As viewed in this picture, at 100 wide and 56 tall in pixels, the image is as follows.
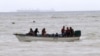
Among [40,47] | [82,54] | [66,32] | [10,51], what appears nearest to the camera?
[82,54]

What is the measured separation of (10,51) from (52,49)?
3.68m

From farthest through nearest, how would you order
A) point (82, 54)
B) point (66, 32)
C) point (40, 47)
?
point (66, 32) → point (40, 47) → point (82, 54)

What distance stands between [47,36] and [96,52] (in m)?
8.57

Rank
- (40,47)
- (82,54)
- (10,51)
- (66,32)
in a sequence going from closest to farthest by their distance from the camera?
(82,54) < (10,51) < (40,47) < (66,32)

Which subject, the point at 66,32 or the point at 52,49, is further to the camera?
the point at 66,32

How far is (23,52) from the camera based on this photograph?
1211 inches

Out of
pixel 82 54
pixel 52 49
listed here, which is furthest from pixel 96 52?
pixel 52 49

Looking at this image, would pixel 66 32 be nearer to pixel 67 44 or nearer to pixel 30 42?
pixel 67 44

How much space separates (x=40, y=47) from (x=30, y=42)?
438 centimetres

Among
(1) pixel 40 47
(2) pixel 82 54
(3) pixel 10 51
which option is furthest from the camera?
(1) pixel 40 47

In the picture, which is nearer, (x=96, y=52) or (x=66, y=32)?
(x=96, y=52)

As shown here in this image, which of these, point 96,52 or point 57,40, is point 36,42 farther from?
point 96,52

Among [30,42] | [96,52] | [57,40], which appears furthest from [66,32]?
[96,52]

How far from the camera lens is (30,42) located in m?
38.6
